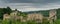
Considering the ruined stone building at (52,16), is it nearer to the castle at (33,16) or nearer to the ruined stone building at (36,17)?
the castle at (33,16)

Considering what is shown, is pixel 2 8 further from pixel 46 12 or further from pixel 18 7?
pixel 46 12

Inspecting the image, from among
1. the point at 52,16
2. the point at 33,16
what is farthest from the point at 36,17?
the point at 52,16

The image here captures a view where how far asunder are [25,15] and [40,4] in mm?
253

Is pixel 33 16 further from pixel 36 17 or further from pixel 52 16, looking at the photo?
pixel 52 16

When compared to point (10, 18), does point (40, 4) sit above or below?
above

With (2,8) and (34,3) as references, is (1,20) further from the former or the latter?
(34,3)

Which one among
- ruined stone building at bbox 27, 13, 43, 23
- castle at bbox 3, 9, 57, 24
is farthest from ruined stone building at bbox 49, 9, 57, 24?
ruined stone building at bbox 27, 13, 43, 23

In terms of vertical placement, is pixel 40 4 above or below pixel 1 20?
above

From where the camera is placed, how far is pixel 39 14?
2.16 m

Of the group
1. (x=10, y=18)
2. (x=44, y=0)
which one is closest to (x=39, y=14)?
(x=44, y=0)

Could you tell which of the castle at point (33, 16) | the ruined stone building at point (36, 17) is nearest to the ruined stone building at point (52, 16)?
the castle at point (33, 16)

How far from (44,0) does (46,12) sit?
0.55 feet

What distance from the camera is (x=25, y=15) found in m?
2.15

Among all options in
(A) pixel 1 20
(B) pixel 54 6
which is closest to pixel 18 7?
(A) pixel 1 20
